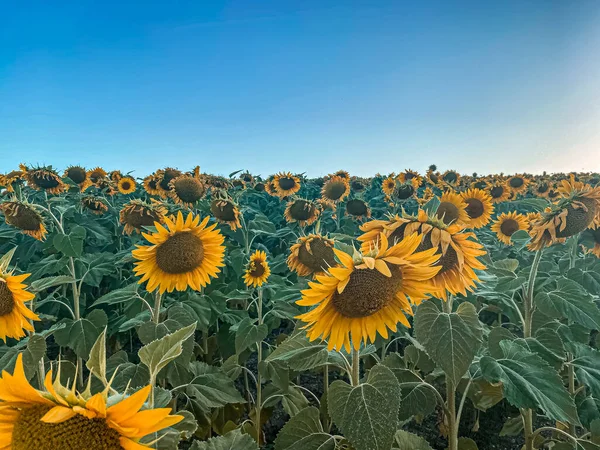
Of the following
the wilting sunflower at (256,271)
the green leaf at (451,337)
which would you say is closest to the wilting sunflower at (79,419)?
the green leaf at (451,337)

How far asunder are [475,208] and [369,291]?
4.87 metres

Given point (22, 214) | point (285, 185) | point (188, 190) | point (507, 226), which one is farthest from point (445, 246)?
point (285, 185)

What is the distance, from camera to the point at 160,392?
4.28 feet

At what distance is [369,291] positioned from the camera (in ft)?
5.13

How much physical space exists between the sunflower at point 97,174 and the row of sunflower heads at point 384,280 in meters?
9.20

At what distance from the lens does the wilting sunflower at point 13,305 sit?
75.4 inches

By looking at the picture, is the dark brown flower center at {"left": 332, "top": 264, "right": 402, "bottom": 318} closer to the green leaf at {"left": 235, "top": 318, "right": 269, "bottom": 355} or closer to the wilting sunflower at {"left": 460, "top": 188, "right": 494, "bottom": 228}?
the green leaf at {"left": 235, "top": 318, "right": 269, "bottom": 355}

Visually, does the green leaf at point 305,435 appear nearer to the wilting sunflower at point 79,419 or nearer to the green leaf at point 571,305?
the wilting sunflower at point 79,419

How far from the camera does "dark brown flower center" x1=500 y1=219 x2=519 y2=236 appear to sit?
19.5ft

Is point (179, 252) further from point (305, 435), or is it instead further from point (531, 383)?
point (531, 383)

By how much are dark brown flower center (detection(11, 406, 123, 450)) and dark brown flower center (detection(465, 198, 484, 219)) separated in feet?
18.9

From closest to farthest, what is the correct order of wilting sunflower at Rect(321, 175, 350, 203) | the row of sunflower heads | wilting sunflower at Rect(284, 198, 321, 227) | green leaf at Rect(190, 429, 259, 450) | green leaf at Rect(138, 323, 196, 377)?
green leaf at Rect(138, 323, 196, 377) < green leaf at Rect(190, 429, 259, 450) < the row of sunflower heads < wilting sunflower at Rect(284, 198, 321, 227) < wilting sunflower at Rect(321, 175, 350, 203)

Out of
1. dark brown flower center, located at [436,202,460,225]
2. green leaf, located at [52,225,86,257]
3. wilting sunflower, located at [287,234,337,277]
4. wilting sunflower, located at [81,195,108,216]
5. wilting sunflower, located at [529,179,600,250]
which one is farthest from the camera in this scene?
wilting sunflower, located at [81,195,108,216]

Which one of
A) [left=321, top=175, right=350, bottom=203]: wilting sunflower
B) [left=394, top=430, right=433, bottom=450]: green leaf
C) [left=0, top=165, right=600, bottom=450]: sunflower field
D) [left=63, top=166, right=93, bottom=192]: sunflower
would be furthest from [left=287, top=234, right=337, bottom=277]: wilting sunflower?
[left=63, top=166, right=93, bottom=192]: sunflower
